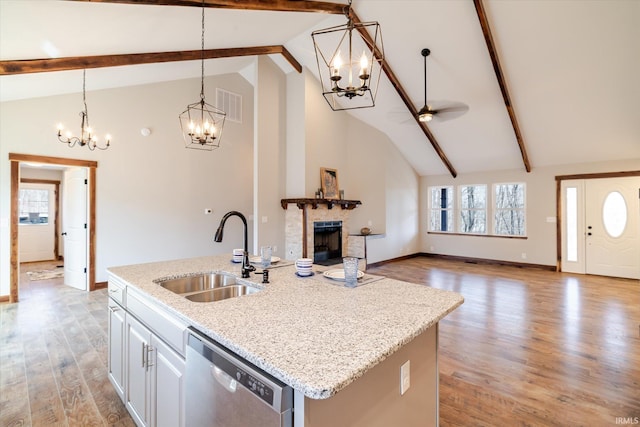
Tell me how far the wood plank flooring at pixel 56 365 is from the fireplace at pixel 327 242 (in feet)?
11.7

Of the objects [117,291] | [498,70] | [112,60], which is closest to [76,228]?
[112,60]

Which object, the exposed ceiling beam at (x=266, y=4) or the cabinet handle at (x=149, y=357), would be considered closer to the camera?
the cabinet handle at (x=149, y=357)

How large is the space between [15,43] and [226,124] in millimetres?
3622

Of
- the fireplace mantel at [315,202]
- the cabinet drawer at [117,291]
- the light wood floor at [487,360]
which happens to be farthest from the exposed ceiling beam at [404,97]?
the cabinet drawer at [117,291]

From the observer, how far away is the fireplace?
598 centimetres

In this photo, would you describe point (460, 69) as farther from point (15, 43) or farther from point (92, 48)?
point (15, 43)

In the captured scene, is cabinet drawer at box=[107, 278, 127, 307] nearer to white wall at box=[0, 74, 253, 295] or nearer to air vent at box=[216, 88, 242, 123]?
white wall at box=[0, 74, 253, 295]

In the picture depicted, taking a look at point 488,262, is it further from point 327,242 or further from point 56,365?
point 56,365

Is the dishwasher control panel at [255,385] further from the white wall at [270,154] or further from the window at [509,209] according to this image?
the window at [509,209]

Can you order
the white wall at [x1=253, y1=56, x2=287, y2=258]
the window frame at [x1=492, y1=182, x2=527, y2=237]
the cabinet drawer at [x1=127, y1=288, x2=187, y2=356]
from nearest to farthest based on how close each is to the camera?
the cabinet drawer at [x1=127, y1=288, x2=187, y2=356], the white wall at [x1=253, y1=56, x2=287, y2=258], the window frame at [x1=492, y1=182, x2=527, y2=237]

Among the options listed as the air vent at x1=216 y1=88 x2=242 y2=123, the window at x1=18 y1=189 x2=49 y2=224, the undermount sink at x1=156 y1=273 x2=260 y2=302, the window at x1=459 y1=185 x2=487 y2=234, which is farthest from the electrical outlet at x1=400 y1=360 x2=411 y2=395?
the window at x1=18 y1=189 x2=49 y2=224

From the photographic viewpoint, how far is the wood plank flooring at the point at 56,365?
2.07 meters

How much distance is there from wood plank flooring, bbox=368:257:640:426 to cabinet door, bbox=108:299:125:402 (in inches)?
87.8

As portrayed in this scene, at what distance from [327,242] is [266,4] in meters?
4.33
